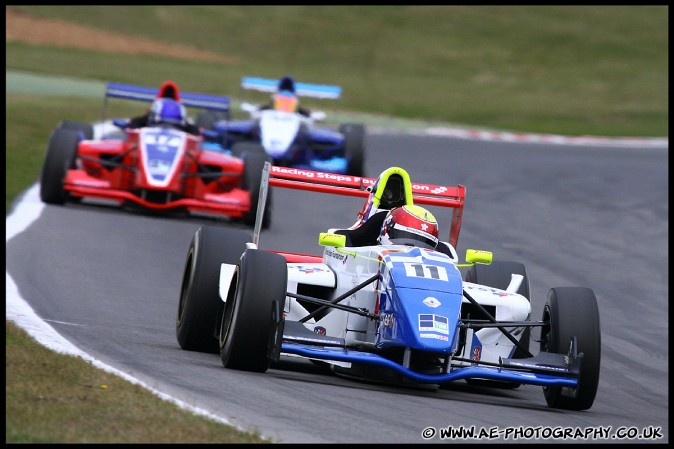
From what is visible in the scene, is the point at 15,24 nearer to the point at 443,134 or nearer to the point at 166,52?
the point at 166,52

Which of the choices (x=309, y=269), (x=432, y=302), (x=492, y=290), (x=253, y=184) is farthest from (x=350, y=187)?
(x=253, y=184)

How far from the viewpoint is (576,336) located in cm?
898

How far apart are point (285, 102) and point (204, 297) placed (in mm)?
14156

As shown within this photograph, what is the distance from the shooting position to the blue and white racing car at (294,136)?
22625 mm

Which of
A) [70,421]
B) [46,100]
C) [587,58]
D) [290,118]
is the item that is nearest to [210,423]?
[70,421]

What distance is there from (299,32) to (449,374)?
5663 cm

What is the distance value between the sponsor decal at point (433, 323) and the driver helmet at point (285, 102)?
15251 mm

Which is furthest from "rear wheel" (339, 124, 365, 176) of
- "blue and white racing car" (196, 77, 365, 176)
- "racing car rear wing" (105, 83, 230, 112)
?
"racing car rear wing" (105, 83, 230, 112)

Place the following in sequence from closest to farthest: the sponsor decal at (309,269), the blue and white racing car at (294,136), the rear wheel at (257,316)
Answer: the rear wheel at (257,316), the sponsor decal at (309,269), the blue and white racing car at (294,136)

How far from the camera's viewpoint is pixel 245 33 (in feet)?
206

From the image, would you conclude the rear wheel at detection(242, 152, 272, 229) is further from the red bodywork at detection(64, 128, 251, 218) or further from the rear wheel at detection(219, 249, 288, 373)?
the rear wheel at detection(219, 249, 288, 373)

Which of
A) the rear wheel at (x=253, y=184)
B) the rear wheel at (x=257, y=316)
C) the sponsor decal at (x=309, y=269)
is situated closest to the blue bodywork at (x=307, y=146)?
the rear wheel at (x=253, y=184)

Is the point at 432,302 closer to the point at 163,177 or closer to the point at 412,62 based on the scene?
the point at 163,177

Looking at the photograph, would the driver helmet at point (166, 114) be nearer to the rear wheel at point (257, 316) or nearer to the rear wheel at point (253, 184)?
the rear wheel at point (253, 184)
